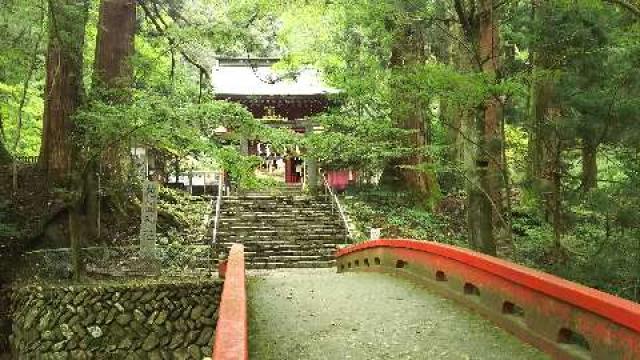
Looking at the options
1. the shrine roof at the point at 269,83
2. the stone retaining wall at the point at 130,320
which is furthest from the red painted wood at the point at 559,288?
the shrine roof at the point at 269,83

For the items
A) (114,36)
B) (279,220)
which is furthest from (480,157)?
(279,220)

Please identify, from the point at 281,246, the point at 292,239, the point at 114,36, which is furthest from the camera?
the point at 292,239

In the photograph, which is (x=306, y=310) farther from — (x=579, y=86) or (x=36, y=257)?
(x=36, y=257)

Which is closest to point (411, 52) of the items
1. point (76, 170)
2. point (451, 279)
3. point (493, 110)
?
point (493, 110)

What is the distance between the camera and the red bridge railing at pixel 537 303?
4285mm

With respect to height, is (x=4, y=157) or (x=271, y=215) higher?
(x=4, y=157)

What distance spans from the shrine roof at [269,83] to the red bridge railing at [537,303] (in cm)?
1731

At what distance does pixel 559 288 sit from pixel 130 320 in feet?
33.2

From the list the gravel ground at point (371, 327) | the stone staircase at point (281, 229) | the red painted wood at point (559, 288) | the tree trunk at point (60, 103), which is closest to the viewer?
the red painted wood at point (559, 288)

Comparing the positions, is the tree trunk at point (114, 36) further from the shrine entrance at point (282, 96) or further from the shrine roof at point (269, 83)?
the shrine entrance at point (282, 96)

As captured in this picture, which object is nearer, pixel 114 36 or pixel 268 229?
pixel 114 36

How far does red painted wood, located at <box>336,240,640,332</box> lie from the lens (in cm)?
413

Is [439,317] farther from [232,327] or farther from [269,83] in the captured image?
[269,83]

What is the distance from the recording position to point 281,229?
19875 millimetres
